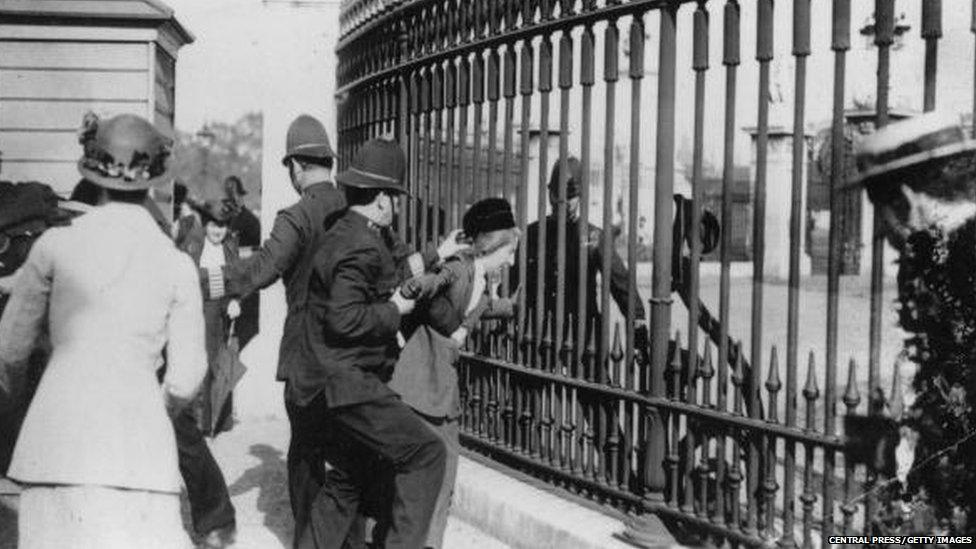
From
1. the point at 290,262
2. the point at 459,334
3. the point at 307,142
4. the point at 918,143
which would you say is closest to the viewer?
the point at 918,143

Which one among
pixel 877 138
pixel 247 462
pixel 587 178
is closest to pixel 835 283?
pixel 877 138

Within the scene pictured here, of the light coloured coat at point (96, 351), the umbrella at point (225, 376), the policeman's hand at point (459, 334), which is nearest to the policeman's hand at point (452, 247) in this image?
the policeman's hand at point (459, 334)

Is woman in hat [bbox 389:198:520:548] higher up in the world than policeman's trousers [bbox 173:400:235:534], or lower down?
higher up

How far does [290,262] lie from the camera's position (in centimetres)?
564

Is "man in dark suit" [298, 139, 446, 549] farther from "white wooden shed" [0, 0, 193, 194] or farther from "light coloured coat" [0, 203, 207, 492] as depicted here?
"white wooden shed" [0, 0, 193, 194]

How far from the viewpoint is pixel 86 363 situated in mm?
3486

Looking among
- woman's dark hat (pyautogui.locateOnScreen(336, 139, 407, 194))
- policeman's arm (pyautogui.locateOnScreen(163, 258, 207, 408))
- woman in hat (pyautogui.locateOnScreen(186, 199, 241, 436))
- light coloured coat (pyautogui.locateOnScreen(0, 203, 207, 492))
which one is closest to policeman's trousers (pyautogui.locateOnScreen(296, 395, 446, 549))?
woman's dark hat (pyautogui.locateOnScreen(336, 139, 407, 194))

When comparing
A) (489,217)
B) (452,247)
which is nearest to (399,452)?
(452,247)

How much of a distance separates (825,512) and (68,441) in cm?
258

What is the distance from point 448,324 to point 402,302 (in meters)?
0.37

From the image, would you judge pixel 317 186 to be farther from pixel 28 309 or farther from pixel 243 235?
pixel 243 235

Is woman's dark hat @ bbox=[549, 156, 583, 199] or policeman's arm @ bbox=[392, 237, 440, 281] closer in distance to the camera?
policeman's arm @ bbox=[392, 237, 440, 281]

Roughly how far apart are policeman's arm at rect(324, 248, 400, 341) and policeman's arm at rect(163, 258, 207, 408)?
90cm

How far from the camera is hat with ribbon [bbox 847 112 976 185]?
2854 millimetres
